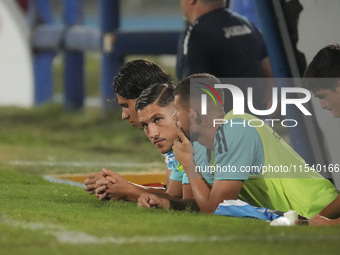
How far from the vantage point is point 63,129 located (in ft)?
46.5

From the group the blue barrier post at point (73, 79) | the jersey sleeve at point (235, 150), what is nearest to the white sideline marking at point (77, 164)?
the jersey sleeve at point (235, 150)

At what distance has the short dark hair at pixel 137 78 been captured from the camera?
6512 millimetres

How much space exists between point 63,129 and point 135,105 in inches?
313

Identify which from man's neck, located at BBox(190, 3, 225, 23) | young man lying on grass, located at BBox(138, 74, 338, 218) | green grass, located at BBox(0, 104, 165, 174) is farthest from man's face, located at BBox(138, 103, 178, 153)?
green grass, located at BBox(0, 104, 165, 174)

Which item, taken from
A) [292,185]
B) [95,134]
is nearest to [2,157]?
[95,134]

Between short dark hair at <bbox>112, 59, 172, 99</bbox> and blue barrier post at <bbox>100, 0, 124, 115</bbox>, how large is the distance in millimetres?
6992

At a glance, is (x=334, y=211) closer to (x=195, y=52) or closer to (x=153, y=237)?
(x=153, y=237)

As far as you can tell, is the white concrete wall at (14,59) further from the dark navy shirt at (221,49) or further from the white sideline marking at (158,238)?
the white sideline marking at (158,238)

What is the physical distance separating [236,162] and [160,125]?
0.72m

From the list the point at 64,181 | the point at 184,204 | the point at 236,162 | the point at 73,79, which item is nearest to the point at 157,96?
the point at 184,204

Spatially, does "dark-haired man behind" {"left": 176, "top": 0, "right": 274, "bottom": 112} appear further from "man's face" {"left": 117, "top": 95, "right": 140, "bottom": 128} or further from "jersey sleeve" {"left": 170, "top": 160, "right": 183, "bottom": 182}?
"jersey sleeve" {"left": 170, "top": 160, "right": 183, "bottom": 182}

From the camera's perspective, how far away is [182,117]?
5684 millimetres

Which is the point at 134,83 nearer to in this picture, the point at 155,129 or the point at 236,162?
the point at 155,129

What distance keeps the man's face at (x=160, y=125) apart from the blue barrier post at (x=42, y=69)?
37.8 feet
